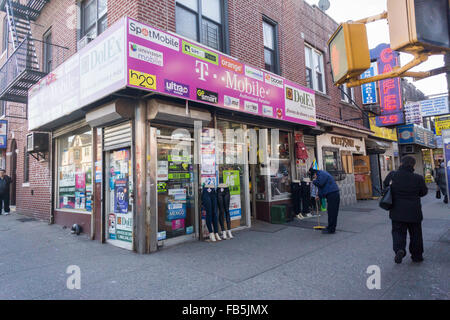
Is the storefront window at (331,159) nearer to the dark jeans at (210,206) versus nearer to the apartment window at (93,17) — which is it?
the dark jeans at (210,206)

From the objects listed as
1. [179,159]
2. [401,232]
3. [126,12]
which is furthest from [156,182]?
[401,232]

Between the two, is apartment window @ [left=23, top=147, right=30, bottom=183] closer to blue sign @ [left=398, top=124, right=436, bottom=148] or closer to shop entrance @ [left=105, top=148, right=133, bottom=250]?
shop entrance @ [left=105, top=148, right=133, bottom=250]

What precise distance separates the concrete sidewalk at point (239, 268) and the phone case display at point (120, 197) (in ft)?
1.40

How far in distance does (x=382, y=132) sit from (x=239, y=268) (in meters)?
16.3

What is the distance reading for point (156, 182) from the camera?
6086 millimetres

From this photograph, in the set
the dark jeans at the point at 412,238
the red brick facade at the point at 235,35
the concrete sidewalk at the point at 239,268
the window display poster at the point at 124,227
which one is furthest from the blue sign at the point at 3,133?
the dark jeans at the point at 412,238

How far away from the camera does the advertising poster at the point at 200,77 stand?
5.18 m

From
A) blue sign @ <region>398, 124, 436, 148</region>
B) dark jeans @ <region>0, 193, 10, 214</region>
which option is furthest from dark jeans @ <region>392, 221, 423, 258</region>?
blue sign @ <region>398, 124, 436, 148</region>

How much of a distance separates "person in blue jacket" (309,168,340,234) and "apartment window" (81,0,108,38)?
6855 mm

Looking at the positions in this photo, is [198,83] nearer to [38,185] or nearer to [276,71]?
[276,71]

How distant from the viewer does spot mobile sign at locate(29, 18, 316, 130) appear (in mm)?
5156

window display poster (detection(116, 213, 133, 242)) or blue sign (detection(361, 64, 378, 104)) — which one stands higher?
blue sign (detection(361, 64, 378, 104))

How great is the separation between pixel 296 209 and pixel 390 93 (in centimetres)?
991
